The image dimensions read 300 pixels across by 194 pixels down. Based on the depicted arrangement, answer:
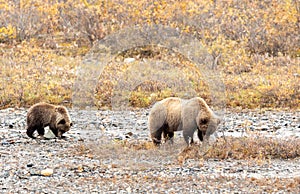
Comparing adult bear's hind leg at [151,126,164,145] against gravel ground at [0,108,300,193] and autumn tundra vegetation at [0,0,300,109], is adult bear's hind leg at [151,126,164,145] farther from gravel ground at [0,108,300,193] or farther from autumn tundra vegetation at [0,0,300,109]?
autumn tundra vegetation at [0,0,300,109]

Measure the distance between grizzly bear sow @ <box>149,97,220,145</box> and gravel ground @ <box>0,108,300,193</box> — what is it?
0.30 meters

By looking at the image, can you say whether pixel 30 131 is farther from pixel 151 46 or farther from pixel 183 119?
pixel 151 46

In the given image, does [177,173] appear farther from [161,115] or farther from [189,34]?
[189,34]

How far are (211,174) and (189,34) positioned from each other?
13422 millimetres

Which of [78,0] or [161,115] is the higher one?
[78,0]

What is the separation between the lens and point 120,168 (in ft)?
32.1

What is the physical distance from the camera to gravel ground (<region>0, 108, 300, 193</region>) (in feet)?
28.0

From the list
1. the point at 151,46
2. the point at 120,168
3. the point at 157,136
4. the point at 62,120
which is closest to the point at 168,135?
the point at 157,136

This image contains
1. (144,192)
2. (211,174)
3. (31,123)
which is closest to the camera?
(144,192)

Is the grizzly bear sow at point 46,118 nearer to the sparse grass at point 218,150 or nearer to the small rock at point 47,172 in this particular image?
the sparse grass at point 218,150

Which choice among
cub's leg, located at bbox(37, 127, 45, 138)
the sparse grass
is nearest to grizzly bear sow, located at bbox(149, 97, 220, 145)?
the sparse grass

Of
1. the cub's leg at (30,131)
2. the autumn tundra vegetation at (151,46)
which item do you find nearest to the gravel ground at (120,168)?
the cub's leg at (30,131)

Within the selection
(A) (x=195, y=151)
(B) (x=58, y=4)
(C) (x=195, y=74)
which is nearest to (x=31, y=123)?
(A) (x=195, y=151)

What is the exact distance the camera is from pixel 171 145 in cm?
1116
